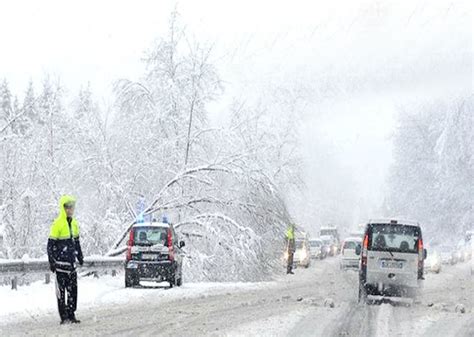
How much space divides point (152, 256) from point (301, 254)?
22383 millimetres

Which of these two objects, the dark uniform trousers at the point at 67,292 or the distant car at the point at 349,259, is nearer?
the dark uniform trousers at the point at 67,292

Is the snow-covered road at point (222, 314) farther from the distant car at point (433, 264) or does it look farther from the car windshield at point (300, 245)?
the car windshield at point (300, 245)

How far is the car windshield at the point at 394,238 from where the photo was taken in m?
19.3

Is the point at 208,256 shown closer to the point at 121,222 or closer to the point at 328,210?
the point at 121,222

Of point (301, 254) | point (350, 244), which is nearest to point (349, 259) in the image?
Result: point (350, 244)

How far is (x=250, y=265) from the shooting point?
27.0 m

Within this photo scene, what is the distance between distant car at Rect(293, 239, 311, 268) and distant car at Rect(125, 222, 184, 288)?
69.3 feet

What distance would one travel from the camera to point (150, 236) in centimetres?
2155

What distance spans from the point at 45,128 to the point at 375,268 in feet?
57.0

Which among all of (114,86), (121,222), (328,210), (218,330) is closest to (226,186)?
(121,222)

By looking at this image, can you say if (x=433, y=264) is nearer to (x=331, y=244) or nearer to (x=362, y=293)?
(x=362, y=293)

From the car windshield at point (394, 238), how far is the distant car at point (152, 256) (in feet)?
17.8

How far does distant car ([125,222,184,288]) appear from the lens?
21.0m

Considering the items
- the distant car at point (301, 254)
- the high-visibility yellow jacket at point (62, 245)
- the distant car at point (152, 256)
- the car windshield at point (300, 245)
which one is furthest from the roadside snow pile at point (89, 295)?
the car windshield at point (300, 245)
